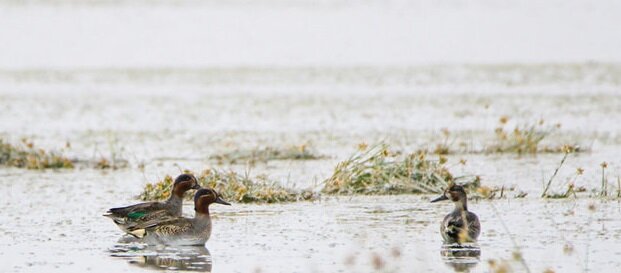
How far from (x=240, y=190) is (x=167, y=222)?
1864mm

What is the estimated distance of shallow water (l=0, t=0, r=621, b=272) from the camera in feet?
27.8

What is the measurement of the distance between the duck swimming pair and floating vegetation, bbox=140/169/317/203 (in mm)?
1287

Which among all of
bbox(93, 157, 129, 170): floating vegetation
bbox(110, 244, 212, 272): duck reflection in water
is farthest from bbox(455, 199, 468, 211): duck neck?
bbox(93, 157, 129, 170): floating vegetation

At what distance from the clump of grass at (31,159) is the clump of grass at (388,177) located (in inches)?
142

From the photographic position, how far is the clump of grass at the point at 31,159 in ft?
43.6

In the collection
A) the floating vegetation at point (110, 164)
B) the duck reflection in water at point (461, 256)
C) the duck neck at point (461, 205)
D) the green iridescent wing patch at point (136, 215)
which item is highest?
the floating vegetation at point (110, 164)

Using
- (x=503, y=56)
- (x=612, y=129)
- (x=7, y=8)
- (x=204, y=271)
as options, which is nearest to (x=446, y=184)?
(x=204, y=271)

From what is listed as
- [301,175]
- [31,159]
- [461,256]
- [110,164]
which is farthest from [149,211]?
[110,164]

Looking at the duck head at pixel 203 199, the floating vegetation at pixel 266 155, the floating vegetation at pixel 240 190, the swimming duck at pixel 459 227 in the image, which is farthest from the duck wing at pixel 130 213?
the floating vegetation at pixel 266 155

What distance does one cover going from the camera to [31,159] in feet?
43.4

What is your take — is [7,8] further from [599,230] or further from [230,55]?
[599,230]

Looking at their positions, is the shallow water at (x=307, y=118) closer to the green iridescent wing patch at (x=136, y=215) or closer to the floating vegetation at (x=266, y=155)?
the floating vegetation at (x=266, y=155)

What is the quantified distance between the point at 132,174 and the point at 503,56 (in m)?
15.9

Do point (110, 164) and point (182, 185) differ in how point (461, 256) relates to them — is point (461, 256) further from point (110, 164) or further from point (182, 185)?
point (110, 164)
